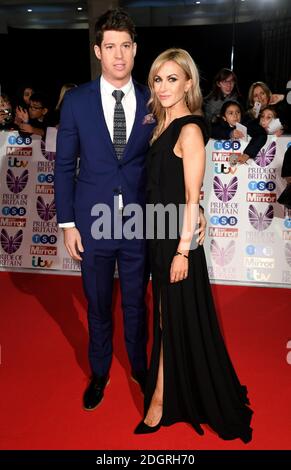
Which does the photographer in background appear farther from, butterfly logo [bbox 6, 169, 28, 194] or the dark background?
the dark background

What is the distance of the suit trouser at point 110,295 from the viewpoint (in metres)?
2.28

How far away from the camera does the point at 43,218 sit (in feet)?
13.5

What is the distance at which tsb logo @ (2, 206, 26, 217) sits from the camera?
4.16m

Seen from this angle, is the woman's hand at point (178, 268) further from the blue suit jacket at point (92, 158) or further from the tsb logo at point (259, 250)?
the tsb logo at point (259, 250)

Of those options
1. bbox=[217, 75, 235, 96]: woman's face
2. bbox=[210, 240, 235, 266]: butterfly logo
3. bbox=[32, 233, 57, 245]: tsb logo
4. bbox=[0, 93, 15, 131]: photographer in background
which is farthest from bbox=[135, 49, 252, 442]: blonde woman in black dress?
bbox=[0, 93, 15, 131]: photographer in background

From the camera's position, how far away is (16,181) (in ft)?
13.5

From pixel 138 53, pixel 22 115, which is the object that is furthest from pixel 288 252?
pixel 138 53

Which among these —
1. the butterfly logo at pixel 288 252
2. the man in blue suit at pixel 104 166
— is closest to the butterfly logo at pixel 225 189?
the butterfly logo at pixel 288 252

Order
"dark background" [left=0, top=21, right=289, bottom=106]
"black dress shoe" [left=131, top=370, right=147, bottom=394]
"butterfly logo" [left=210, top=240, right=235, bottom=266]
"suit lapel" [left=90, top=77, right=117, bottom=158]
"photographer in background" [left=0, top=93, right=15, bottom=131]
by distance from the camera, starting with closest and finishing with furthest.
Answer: "suit lapel" [left=90, top=77, right=117, bottom=158] < "black dress shoe" [left=131, top=370, right=147, bottom=394] < "butterfly logo" [left=210, top=240, right=235, bottom=266] < "photographer in background" [left=0, top=93, right=15, bottom=131] < "dark background" [left=0, top=21, right=289, bottom=106]

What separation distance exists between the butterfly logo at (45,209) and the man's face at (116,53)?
2.19 m

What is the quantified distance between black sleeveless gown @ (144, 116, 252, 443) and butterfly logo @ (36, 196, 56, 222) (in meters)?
2.17

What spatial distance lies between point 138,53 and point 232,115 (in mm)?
7713

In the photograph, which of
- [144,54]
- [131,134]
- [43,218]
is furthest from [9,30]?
[131,134]

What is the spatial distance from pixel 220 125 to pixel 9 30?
29.6 feet
